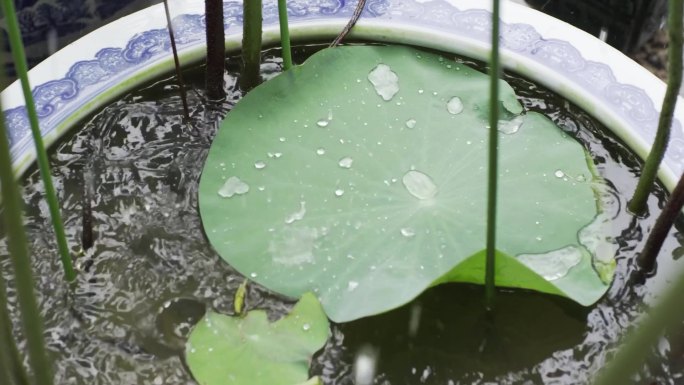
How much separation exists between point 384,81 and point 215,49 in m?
0.16

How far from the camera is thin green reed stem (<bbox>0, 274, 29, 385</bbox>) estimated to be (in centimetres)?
30

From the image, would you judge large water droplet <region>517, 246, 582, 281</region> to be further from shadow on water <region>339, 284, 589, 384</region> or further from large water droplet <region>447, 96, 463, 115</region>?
large water droplet <region>447, 96, 463, 115</region>

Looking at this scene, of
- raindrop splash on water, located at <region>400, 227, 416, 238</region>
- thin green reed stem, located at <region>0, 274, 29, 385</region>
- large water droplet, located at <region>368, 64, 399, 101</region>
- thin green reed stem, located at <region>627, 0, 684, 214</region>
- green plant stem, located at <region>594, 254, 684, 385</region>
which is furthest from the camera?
large water droplet, located at <region>368, 64, 399, 101</region>

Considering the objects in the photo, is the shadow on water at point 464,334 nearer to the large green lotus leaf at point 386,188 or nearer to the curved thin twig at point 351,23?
the large green lotus leaf at point 386,188

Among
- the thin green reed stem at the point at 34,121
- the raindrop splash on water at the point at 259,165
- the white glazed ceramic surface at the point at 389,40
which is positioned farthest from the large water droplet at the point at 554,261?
the thin green reed stem at the point at 34,121

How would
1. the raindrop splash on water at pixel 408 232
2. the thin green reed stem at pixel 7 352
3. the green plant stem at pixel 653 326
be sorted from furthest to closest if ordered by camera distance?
the raindrop splash on water at pixel 408 232
the thin green reed stem at pixel 7 352
the green plant stem at pixel 653 326

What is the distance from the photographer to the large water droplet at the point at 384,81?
676mm

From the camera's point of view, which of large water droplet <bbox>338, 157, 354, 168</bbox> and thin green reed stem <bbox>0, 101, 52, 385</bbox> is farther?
large water droplet <bbox>338, 157, 354, 168</bbox>

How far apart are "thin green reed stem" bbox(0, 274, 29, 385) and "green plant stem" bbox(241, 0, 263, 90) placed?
0.37 metres

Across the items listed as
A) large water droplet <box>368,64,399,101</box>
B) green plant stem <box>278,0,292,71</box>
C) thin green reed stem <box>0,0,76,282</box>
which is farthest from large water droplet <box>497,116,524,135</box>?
thin green reed stem <box>0,0,76,282</box>

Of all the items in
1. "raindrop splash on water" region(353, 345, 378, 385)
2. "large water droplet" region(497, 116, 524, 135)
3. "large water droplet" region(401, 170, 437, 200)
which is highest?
"large water droplet" region(497, 116, 524, 135)

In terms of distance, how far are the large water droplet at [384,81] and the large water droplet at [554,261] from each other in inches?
8.2

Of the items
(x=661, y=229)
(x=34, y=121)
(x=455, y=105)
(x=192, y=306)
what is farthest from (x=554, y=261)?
(x=34, y=121)

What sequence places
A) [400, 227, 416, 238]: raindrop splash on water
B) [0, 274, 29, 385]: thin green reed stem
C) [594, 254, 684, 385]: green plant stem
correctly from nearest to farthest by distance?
[594, 254, 684, 385]: green plant stem < [0, 274, 29, 385]: thin green reed stem < [400, 227, 416, 238]: raindrop splash on water
